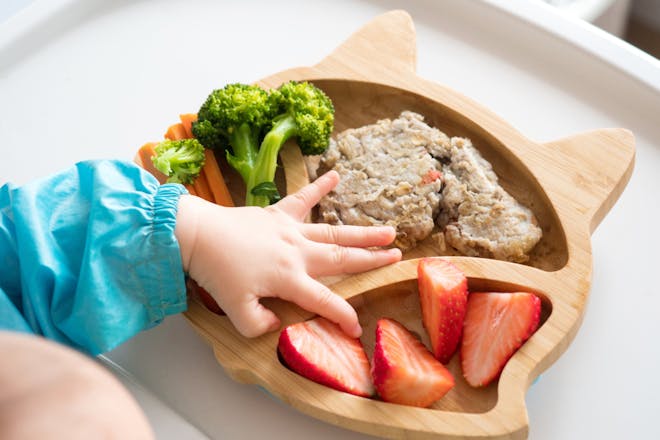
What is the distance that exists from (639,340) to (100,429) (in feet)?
3.38

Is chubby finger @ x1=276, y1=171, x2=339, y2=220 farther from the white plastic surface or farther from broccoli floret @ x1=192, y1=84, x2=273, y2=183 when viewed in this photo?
the white plastic surface

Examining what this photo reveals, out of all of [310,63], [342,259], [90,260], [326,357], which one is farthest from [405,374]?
[310,63]

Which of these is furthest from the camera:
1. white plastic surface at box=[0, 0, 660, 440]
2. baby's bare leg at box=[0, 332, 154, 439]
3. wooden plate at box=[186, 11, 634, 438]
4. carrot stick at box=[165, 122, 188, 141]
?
carrot stick at box=[165, 122, 188, 141]

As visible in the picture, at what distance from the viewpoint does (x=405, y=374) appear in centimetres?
116

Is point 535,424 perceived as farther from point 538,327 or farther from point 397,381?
point 397,381

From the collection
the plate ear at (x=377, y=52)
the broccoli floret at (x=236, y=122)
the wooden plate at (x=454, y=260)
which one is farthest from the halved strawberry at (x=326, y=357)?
the plate ear at (x=377, y=52)

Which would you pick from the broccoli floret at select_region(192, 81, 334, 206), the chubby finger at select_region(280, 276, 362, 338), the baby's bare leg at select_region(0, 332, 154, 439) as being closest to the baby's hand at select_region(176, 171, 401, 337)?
the chubby finger at select_region(280, 276, 362, 338)

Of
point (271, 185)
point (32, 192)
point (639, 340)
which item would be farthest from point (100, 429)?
point (639, 340)

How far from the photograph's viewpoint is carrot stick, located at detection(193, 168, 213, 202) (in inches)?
57.9

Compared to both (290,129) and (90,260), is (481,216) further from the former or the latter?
(90,260)

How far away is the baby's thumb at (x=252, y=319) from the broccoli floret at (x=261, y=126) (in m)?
0.25

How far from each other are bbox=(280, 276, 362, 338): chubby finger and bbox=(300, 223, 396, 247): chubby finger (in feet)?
0.33

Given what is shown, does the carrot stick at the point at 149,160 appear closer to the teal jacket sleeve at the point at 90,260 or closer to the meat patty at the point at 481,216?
the teal jacket sleeve at the point at 90,260

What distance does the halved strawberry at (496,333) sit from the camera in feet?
4.00
